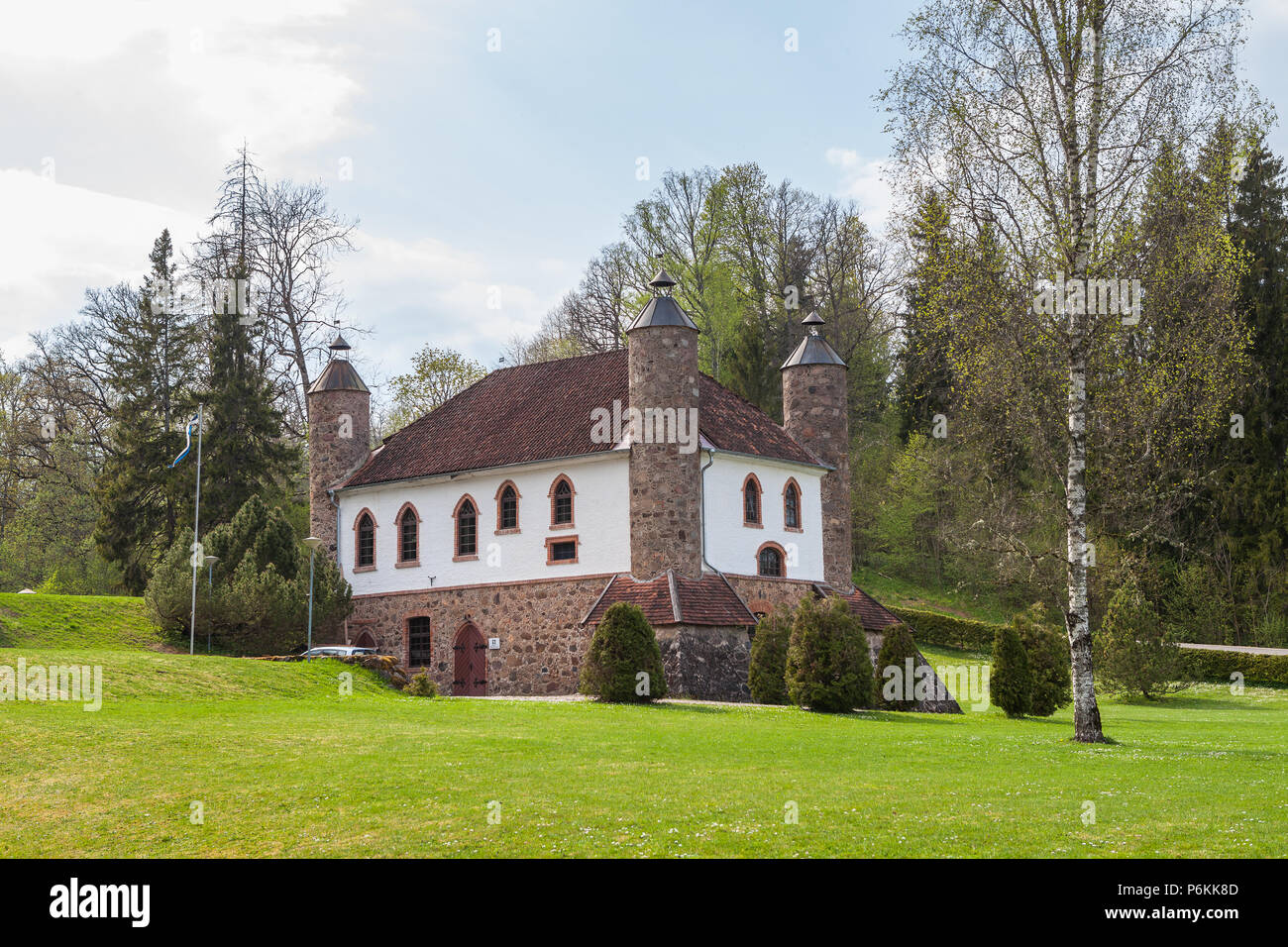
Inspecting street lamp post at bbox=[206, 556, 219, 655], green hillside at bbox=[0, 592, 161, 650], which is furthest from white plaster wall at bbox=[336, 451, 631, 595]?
green hillside at bbox=[0, 592, 161, 650]

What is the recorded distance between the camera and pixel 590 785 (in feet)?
43.3

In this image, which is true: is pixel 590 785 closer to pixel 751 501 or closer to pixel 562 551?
pixel 562 551

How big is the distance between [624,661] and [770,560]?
9.30 meters

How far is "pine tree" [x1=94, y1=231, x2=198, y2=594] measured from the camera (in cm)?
4422

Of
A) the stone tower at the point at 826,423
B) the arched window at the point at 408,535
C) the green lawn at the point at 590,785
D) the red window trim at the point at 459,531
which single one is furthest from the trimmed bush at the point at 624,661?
the arched window at the point at 408,535

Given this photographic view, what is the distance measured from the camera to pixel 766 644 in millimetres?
27188

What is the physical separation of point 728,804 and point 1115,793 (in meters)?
4.15

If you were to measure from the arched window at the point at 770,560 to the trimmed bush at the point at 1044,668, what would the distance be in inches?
355

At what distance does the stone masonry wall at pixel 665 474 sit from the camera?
31.6 m

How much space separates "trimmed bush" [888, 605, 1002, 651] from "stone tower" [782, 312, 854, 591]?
10.8 meters
